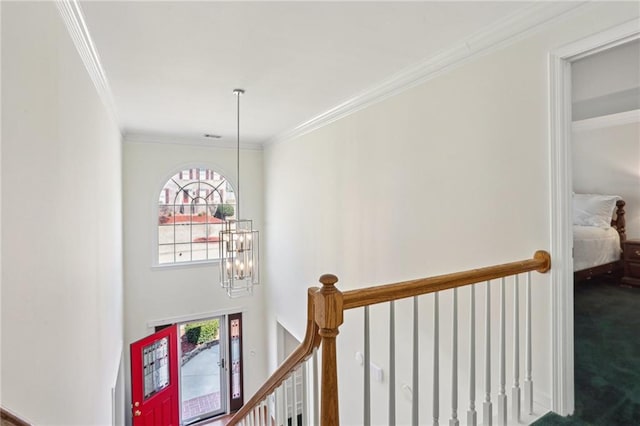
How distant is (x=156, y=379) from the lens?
4949 millimetres

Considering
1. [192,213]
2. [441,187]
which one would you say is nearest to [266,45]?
[441,187]

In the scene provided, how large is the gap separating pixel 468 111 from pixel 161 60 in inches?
89.5

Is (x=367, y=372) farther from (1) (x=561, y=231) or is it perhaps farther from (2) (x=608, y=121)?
(2) (x=608, y=121)

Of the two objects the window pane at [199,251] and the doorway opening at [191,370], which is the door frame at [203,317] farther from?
the window pane at [199,251]

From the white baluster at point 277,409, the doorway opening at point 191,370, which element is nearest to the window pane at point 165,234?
the doorway opening at point 191,370

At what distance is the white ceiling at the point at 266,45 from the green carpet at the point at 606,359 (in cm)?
227

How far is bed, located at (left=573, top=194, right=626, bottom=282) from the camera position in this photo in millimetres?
3577

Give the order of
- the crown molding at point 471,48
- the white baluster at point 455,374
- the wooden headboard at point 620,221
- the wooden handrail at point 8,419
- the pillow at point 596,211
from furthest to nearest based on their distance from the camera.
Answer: the wooden headboard at point 620,221 → the pillow at point 596,211 → the crown molding at point 471,48 → the white baluster at point 455,374 → the wooden handrail at point 8,419

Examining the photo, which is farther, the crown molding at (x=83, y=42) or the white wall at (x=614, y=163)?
the white wall at (x=614, y=163)

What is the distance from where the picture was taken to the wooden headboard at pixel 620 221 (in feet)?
13.3

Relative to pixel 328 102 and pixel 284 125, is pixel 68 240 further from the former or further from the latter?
pixel 284 125

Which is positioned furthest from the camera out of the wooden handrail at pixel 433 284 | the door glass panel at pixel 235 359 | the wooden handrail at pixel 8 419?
the door glass panel at pixel 235 359

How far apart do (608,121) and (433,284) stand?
4213 mm

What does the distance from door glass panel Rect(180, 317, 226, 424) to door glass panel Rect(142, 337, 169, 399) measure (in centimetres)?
49
